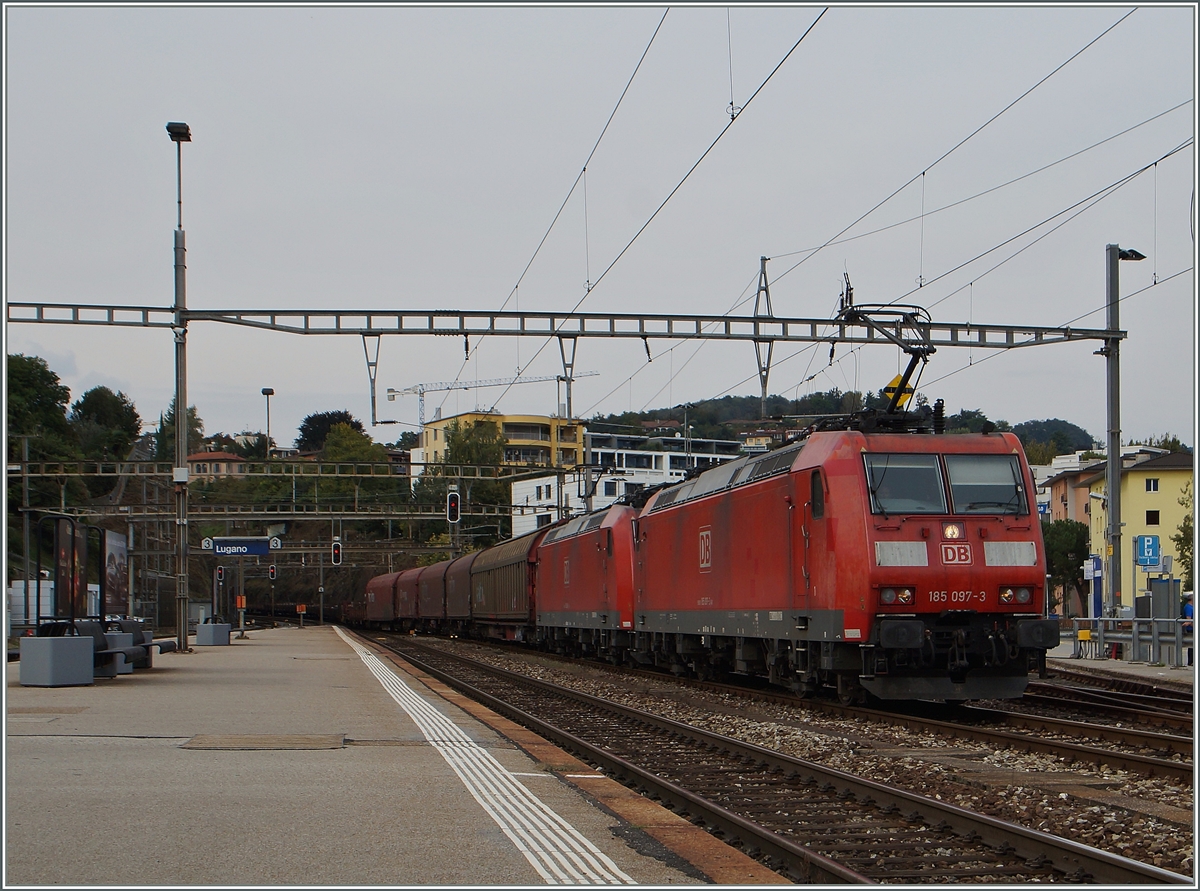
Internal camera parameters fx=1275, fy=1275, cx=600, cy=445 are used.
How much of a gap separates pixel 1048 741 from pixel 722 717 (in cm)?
481

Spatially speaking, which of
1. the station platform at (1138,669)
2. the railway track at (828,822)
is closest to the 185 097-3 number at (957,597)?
the railway track at (828,822)

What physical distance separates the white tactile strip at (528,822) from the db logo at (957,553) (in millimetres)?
5768

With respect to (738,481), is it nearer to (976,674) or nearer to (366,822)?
(976,674)

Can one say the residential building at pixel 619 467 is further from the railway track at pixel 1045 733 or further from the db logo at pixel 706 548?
the railway track at pixel 1045 733

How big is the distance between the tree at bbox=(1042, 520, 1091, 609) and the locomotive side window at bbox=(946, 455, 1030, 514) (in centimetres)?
7505

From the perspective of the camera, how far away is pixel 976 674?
14.8 meters

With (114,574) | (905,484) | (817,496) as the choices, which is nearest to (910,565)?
A: (905,484)

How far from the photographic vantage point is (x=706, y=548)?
20.3m

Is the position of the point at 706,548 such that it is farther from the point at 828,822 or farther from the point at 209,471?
the point at 209,471

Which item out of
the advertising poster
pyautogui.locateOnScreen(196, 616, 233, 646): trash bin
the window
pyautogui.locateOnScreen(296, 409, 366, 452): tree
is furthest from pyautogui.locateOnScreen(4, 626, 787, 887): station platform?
pyautogui.locateOnScreen(296, 409, 366, 452): tree

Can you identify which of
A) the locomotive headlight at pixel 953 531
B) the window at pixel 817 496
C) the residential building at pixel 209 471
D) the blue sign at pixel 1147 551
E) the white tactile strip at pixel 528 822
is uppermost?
the residential building at pixel 209 471

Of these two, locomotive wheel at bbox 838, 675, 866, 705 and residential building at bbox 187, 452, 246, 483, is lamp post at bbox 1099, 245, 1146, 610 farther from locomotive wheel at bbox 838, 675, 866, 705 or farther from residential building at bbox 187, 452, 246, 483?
residential building at bbox 187, 452, 246, 483

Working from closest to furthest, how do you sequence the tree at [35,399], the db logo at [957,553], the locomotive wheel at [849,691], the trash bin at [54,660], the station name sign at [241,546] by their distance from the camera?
the db logo at [957,553] → the locomotive wheel at [849,691] → the trash bin at [54,660] → the station name sign at [241,546] → the tree at [35,399]

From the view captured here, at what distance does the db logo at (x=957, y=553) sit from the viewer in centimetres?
1452
